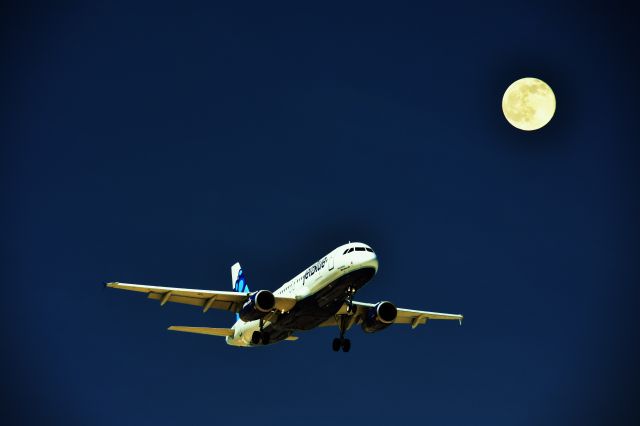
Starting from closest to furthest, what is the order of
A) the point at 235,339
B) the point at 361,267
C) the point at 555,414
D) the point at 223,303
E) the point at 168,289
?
the point at 361,267, the point at 168,289, the point at 223,303, the point at 235,339, the point at 555,414

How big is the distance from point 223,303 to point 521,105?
23.9m

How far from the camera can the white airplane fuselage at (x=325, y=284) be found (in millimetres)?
47062

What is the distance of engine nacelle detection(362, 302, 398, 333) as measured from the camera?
54562mm

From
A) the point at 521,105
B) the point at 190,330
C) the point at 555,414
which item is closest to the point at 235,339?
the point at 190,330

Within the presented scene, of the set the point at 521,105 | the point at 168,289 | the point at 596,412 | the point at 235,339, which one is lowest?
the point at 596,412

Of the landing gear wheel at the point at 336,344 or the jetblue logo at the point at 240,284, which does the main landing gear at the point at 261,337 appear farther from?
the jetblue logo at the point at 240,284

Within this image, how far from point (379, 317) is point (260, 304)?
8.61 meters

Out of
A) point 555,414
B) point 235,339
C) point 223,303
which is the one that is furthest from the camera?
point 555,414

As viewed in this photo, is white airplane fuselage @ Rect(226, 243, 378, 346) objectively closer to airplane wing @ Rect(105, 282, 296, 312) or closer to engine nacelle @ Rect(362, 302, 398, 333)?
airplane wing @ Rect(105, 282, 296, 312)

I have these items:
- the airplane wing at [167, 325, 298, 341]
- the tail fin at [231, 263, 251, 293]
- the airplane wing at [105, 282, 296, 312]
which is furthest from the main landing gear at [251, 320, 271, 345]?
the tail fin at [231, 263, 251, 293]

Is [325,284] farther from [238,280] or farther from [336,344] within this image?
[238,280]

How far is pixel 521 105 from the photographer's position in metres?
58.3

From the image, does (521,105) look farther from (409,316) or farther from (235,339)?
(235,339)

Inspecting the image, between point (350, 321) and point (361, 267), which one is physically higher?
point (361, 267)
